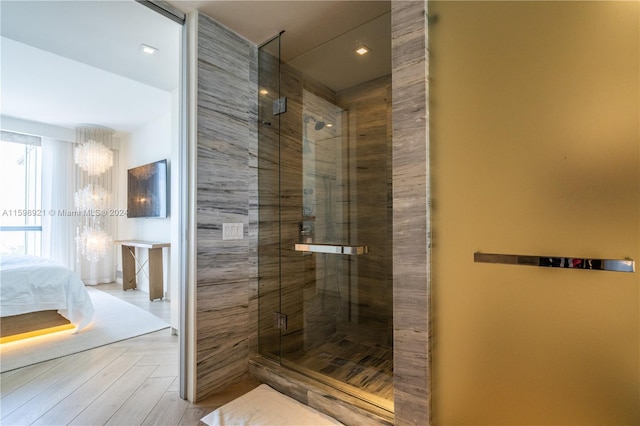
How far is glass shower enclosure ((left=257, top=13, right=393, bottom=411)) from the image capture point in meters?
2.13

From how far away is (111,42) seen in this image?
1.99 meters

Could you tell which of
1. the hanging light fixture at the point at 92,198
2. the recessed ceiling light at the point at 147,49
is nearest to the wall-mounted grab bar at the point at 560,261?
the recessed ceiling light at the point at 147,49

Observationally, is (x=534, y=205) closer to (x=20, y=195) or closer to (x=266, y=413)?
(x=266, y=413)

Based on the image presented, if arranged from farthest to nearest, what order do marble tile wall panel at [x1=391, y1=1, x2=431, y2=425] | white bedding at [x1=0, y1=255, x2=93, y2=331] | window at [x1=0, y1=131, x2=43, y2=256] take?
white bedding at [x1=0, y1=255, x2=93, y2=331], window at [x1=0, y1=131, x2=43, y2=256], marble tile wall panel at [x1=391, y1=1, x2=431, y2=425]

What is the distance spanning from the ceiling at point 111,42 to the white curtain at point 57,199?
0.23 meters

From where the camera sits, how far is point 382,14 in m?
1.87

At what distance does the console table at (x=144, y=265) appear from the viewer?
9.21 feet

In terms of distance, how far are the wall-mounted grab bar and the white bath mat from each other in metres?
1.20

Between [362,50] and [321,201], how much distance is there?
1144mm

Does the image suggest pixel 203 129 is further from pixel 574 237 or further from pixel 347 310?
pixel 574 237

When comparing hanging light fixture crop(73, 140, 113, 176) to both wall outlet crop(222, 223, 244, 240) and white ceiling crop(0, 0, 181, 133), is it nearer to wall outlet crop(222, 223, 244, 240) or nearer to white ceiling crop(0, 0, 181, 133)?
white ceiling crop(0, 0, 181, 133)

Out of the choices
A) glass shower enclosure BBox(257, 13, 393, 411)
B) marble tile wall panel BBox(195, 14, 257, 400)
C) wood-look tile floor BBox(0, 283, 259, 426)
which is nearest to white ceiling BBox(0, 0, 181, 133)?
marble tile wall panel BBox(195, 14, 257, 400)

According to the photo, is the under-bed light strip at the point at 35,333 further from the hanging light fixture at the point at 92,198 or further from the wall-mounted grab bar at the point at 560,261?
the wall-mounted grab bar at the point at 560,261

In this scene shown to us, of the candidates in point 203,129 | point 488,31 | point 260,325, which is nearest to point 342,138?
point 203,129
